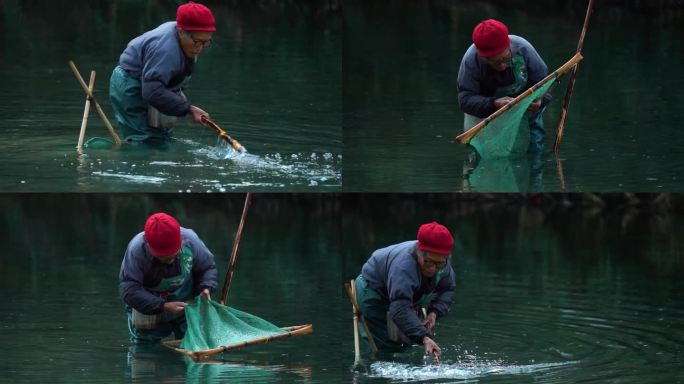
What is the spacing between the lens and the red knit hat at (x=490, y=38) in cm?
980

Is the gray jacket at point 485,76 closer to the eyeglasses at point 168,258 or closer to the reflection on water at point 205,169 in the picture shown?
the reflection on water at point 205,169

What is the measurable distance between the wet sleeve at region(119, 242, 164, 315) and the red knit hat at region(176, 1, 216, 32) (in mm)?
1213

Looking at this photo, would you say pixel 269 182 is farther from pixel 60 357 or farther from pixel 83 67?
pixel 83 67

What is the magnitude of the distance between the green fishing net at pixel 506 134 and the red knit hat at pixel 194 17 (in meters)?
1.60

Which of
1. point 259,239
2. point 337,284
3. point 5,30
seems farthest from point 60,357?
point 5,30

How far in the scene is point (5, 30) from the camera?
47.5 ft

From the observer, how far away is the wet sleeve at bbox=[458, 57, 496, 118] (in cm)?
1013

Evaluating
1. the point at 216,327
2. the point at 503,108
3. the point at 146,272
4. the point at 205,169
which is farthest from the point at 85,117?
the point at 503,108

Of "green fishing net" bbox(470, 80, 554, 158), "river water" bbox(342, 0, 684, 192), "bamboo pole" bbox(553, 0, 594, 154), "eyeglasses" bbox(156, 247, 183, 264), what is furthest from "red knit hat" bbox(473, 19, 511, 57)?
"eyeglasses" bbox(156, 247, 183, 264)

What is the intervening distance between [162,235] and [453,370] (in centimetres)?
155

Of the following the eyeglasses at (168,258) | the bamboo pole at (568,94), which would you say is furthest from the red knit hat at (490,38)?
the eyeglasses at (168,258)

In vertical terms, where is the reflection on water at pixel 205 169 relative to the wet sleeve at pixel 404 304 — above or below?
above

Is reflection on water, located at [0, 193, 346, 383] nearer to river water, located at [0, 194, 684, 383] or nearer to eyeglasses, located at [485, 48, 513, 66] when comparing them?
river water, located at [0, 194, 684, 383]

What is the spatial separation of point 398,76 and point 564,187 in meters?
3.02
